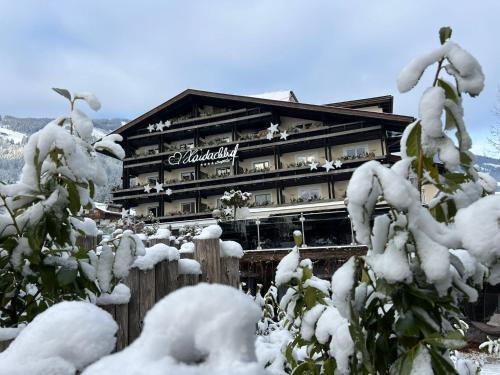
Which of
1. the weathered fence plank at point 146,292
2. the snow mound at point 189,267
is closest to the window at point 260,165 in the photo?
the snow mound at point 189,267

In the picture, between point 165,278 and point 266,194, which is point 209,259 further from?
point 266,194

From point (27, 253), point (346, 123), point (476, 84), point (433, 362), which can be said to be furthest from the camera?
point (346, 123)

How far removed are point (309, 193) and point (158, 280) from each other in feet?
76.4

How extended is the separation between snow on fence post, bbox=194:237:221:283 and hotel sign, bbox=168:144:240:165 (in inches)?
944

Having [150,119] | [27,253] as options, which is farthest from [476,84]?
[150,119]

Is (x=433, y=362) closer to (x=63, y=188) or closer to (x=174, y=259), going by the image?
(x=63, y=188)

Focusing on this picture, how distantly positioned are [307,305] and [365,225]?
88cm

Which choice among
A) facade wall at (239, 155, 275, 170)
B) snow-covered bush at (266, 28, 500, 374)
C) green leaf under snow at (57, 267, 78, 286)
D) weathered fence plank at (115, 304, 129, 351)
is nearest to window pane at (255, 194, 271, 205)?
facade wall at (239, 155, 275, 170)

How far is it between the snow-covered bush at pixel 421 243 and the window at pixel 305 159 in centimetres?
2414

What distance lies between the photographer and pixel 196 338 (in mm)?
493

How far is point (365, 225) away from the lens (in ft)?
3.54

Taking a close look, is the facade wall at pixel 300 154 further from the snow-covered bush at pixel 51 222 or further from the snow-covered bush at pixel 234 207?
the snow-covered bush at pixel 51 222

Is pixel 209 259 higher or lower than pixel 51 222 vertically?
lower

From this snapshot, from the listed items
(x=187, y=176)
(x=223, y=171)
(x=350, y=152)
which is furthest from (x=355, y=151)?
(x=187, y=176)
